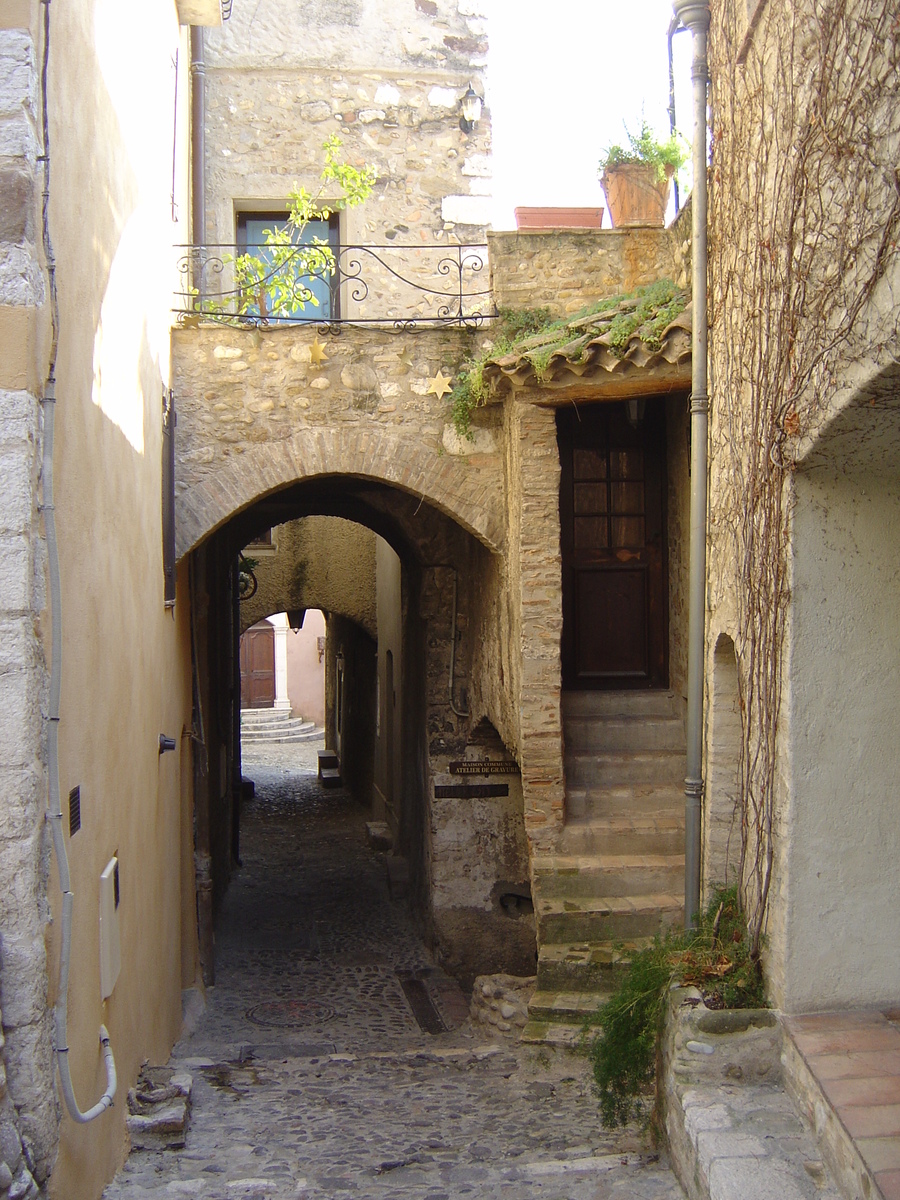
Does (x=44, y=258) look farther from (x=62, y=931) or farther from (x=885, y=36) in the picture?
(x=885, y=36)

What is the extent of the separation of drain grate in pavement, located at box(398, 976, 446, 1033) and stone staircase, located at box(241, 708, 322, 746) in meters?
16.7

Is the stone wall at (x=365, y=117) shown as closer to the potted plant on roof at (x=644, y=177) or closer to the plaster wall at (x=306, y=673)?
the potted plant on roof at (x=644, y=177)

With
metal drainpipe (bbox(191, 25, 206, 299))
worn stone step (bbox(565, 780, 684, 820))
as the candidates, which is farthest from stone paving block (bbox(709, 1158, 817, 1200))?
metal drainpipe (bbox(191, 25, 206, 299))

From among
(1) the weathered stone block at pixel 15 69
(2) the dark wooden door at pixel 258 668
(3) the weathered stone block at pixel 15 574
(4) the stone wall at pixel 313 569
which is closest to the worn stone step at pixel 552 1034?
(3) the weathered stone block at pixel 15 574

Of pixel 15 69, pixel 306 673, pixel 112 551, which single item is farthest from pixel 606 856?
pixel 306 673

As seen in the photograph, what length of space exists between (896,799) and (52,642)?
9.50 feet

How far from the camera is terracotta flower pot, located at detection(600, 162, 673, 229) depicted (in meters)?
7.86

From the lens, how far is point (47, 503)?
10.7 feet

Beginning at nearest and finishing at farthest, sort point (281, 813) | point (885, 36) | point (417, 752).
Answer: point (885, 36) < point (417, 752) < point (281, 813)

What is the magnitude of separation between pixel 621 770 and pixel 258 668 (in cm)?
2123

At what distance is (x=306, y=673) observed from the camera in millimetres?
28734

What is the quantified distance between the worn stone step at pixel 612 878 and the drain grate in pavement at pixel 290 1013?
252 centimetres

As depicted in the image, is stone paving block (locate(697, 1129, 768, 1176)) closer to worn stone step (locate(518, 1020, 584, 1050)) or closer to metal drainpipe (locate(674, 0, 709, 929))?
metal drainpipe (locate(674, 0, 709, 929))

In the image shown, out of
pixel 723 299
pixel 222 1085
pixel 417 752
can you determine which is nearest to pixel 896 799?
pixel 723 299
